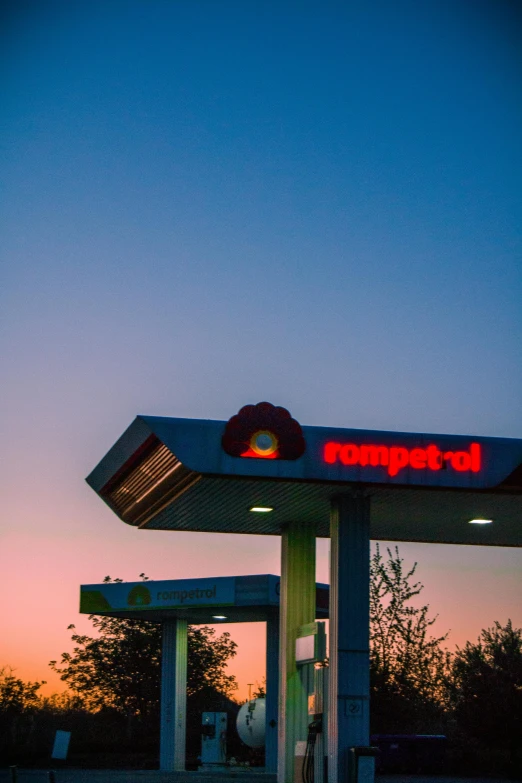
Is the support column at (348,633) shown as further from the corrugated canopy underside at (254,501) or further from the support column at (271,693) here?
the support column at (271,693)

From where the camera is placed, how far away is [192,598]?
113 feet

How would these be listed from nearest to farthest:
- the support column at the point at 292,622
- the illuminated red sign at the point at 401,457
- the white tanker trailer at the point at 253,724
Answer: the illuminated red sign at the point at 401,457 → the support column at the point at 292,622 → the white tanker trailer at the point at 253,724

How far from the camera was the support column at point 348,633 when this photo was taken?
19.2 meters

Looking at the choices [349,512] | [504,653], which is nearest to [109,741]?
[504,653]

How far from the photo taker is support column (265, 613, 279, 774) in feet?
118

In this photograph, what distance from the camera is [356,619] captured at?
64.2 ft

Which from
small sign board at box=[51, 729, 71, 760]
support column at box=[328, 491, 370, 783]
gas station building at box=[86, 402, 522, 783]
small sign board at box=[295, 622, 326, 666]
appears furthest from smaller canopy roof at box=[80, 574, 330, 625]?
→ support column at box=[328, 491, 370, 783]

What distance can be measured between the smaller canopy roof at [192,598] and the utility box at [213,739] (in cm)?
403

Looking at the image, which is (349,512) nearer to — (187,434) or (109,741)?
(187,434)

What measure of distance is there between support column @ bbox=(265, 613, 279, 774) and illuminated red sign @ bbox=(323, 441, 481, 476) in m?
18.2

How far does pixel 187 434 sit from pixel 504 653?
28.6 m

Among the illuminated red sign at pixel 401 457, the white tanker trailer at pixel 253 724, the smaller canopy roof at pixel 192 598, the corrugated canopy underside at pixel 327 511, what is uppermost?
the illuminated red sign at pixel 401 457

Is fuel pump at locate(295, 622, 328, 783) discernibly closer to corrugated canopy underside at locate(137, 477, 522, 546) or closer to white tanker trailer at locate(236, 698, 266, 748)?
corrugated canopy underside at locate(137, 477, 522, 546)

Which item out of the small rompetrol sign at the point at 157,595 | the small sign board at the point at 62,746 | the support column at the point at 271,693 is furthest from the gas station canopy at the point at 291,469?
the small sign board at the point at 62,746
